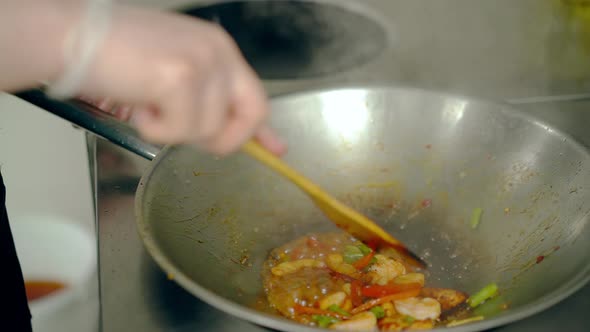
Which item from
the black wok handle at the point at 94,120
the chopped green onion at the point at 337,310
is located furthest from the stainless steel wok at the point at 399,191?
the chopped green onion at the point at 337,310

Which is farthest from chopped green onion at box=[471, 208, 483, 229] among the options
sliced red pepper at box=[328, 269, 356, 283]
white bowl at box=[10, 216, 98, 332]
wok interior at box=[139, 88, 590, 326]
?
white bowl at box=[10, 216, 98, 332]

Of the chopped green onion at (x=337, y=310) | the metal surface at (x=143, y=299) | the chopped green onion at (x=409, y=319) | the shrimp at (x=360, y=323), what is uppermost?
the chopped green onion at (x=409, y=319)

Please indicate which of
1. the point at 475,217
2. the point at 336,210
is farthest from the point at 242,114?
the point at 475,217

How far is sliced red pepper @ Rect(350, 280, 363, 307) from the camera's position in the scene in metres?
0.77

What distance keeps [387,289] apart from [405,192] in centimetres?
23

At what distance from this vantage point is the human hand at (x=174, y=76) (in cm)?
43

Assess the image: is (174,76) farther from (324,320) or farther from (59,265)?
(59,265)

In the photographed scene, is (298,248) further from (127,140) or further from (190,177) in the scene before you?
(127,140)

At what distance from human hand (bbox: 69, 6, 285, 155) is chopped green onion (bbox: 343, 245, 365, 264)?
41 cm

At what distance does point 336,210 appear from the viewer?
736 millimetres

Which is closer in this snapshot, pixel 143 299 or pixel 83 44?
pixel 83 44

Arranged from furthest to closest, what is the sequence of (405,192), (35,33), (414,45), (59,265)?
(59,265) < (414,45) < (405,192) < (35,33)

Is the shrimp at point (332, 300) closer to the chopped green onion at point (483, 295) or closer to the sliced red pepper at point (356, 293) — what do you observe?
the sliced red pepper at point (356, 293)

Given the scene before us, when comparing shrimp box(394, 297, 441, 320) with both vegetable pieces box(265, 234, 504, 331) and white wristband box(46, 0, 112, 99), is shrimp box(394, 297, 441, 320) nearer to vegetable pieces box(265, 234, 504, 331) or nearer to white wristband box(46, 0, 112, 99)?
vegetable pieces box(265, 234, 504, 331)
